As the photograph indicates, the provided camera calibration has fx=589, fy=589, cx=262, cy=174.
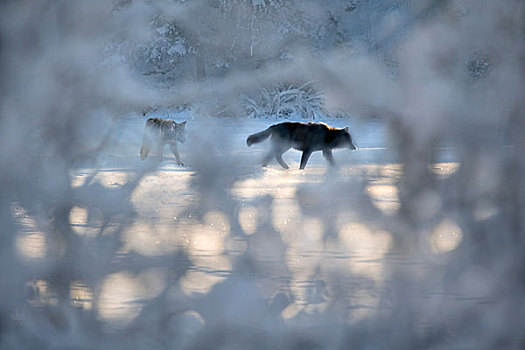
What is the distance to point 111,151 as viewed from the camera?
121 centimetres

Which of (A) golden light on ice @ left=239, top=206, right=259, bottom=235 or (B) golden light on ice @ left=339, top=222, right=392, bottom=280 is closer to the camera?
(B) golden light on ice @ left=339, top=222, right=392, bottom=280

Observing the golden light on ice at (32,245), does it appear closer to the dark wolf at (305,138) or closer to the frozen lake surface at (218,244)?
the frozen lake surface at (218,244)

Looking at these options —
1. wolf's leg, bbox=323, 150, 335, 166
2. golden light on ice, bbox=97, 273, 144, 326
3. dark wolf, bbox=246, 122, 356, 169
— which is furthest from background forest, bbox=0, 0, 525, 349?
dark wolf, bbox=246, 122, 356, 169

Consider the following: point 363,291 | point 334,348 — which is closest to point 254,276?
point 363,291

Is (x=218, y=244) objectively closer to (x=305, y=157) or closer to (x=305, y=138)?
(x=305, y=157)

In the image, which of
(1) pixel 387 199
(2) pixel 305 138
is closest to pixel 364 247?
(1) pixel 387 199

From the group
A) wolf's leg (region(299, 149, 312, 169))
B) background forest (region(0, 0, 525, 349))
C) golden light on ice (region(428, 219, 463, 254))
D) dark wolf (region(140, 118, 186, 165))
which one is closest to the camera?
background forest (region(0, 0, 525, 349))

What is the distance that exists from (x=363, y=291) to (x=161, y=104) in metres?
0.55

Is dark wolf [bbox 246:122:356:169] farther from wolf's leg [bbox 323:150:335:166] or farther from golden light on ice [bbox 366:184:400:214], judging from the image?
golden light on ice [bbox 366:184:400:214]

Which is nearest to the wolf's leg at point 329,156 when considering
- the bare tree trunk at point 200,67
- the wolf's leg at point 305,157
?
the wolf's leg at point 305,157

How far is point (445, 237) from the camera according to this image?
1.17m

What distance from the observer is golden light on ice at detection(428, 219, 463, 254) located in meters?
1.05

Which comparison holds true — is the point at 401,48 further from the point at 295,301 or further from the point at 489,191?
the point at 295,301

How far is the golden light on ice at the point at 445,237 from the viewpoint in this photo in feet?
3.43
